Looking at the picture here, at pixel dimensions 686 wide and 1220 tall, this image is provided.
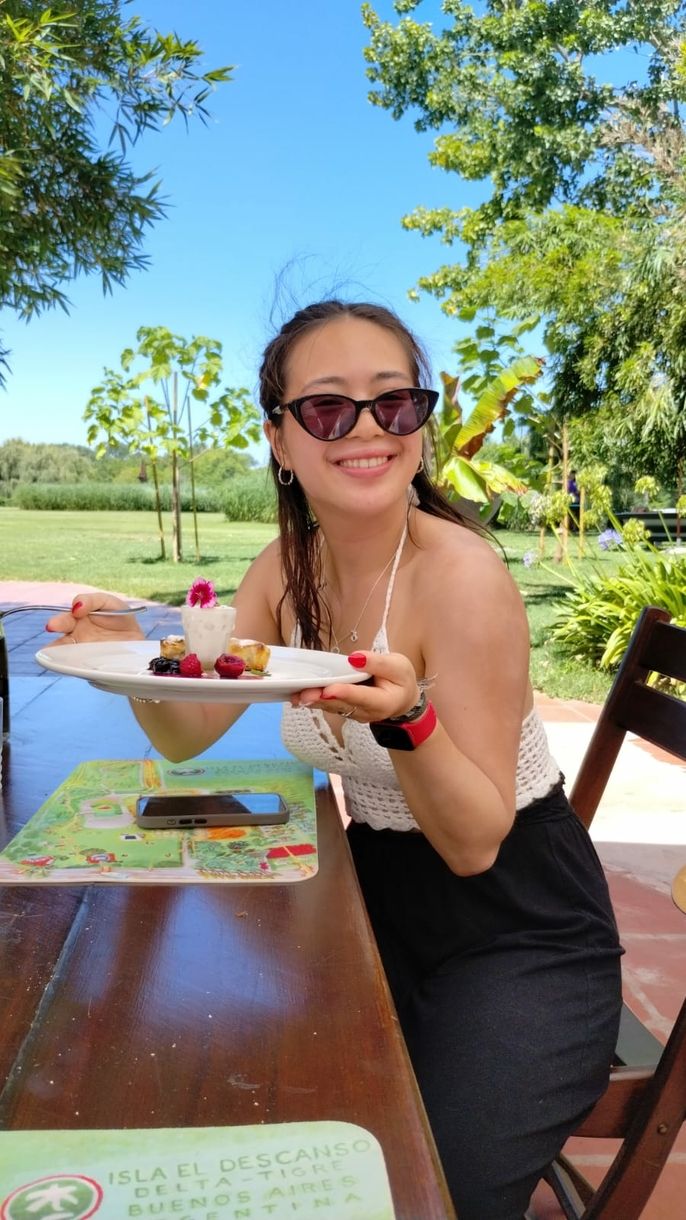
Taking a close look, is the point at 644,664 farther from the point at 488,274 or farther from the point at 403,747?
the point at 488,274

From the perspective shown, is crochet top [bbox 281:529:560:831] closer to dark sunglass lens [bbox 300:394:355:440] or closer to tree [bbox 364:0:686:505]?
dark sunglass lens [bbox 300:394:355:440]

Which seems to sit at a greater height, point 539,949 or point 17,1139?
point 17,1139

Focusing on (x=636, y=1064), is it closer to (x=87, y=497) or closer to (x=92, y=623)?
(x=92, y=623)

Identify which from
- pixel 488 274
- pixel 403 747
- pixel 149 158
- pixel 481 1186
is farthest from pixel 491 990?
pixel 488 274

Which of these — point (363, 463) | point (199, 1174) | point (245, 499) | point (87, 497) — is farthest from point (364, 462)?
point (87, 497)

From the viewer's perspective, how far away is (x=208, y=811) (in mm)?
1376

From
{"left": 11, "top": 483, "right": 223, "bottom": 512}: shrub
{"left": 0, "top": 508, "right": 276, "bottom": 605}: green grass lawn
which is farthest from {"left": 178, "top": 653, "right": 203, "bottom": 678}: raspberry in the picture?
{"left": 11, "top": 483, "right": 223, "bottom": 512}: shrub

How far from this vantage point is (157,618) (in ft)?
30.9

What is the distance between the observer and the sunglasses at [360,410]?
4.86ft

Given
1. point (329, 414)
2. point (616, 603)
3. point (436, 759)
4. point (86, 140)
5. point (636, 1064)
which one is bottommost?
point (616, 603)

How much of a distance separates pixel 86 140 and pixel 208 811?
13.7ft

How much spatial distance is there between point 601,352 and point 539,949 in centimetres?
1238

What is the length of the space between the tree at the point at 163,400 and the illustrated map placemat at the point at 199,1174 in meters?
12.7

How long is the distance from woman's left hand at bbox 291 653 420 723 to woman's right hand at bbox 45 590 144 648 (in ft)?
1.74
